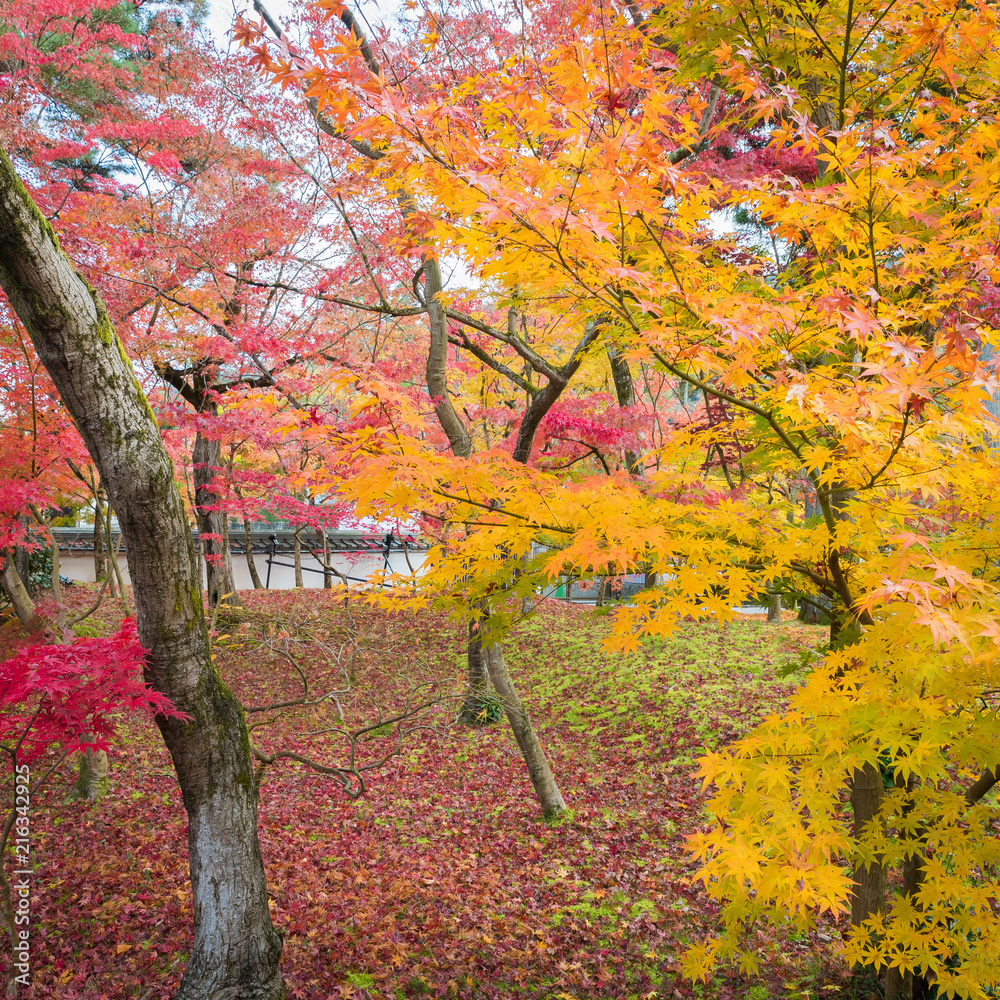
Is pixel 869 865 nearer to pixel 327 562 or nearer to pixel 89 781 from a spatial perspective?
pixel 89 781

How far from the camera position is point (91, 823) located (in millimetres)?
5176

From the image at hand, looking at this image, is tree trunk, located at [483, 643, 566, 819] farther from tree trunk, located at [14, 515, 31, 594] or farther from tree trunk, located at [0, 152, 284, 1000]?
tree trunk, located at [14, 515, 31, 594]

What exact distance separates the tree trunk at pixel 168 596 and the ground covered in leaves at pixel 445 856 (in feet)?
1.46

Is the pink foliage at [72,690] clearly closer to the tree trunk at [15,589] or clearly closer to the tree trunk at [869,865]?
the tree trunk at [15,589]

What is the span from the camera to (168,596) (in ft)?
9.68

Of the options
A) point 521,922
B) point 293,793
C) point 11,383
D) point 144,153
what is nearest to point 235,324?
point 144,153

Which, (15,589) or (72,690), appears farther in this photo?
(15,589)

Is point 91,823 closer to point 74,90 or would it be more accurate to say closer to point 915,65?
point 915,65

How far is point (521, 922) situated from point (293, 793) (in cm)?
277

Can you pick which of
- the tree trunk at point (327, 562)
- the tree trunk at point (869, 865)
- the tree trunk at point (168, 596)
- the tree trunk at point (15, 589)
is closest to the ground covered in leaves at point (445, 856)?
the tree trunk at point (168, 596)

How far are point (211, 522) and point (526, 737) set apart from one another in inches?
295

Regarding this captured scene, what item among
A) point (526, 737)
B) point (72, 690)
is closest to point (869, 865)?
point (526, 737)

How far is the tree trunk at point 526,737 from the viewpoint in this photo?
18.9 ft

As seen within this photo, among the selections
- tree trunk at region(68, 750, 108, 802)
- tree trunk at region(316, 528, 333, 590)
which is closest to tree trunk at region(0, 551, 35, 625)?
tree trunk at region(68, 750, 108, 802)
